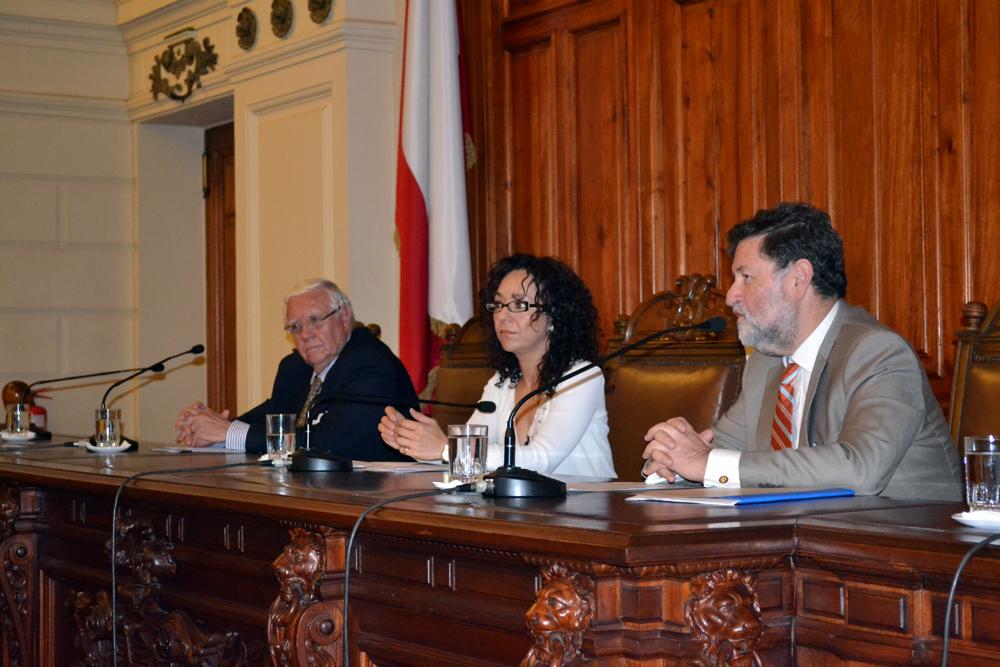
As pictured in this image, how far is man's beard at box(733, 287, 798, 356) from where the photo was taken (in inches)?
108

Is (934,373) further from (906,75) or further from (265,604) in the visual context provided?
(265,604)

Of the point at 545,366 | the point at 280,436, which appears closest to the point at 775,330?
the point at 545,366

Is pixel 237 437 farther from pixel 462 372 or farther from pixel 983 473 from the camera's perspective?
pixel 983 473

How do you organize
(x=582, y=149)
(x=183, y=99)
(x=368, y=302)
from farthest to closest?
(x=183, y=99) < (x=368, y=302) < (x=582, y=149)

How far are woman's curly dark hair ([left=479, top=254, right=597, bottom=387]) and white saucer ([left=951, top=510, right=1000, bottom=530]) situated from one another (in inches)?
63.7

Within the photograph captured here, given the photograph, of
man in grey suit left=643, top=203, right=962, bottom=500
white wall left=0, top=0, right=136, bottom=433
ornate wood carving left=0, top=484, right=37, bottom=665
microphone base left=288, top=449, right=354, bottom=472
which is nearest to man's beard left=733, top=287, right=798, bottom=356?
man in grey suit left=643, top=203, right=962, bottom=500

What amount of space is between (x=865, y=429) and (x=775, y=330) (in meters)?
0.43

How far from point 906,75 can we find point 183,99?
158 inches

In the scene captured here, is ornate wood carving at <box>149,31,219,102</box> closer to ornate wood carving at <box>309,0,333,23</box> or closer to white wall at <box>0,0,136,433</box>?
white wall at <box>0,0,136,433</box>

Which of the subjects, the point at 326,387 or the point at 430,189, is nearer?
the point at 326,387

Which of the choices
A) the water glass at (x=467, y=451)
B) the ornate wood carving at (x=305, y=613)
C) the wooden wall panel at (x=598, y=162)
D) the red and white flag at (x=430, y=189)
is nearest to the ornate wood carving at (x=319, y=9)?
the red and white flag at (x=430, y=189)

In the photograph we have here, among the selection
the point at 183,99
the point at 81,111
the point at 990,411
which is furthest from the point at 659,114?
the point at 81,111

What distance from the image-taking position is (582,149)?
14.8 feet

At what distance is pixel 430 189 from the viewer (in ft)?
15.9
